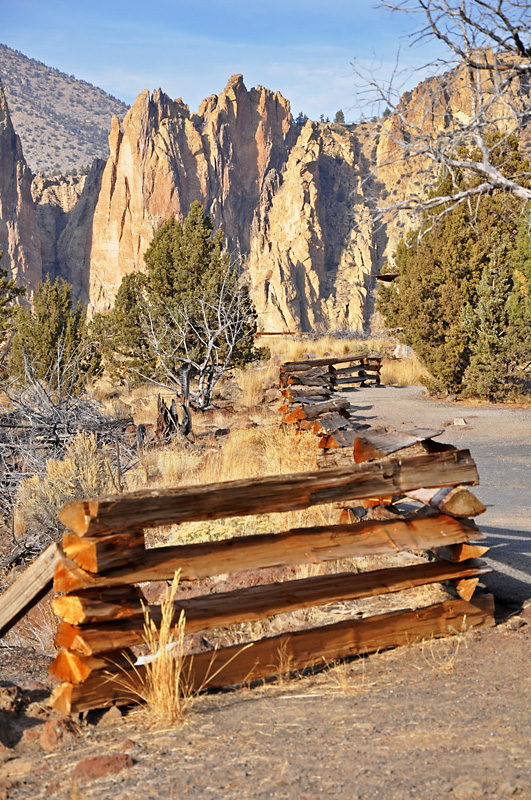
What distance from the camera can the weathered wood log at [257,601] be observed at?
310cm

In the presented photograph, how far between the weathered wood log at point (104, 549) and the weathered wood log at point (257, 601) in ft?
0.97

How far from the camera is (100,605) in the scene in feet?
10.1

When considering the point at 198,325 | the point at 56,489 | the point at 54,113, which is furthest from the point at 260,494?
the point at 54,113

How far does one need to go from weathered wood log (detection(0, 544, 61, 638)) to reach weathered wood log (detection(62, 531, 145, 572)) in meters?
0.11

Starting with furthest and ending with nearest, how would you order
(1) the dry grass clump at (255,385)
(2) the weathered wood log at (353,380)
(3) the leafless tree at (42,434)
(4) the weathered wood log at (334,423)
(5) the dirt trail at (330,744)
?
(2) the weathered wood log at (353,380), (1) the dry grass clump at (255,385), (3) the leafless tree at (42,434), (4) the weathered wood log at (334,423), (5) the dirt trail at (330,744)

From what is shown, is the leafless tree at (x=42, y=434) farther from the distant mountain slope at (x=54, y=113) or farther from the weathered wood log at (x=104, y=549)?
the distant mountain slope at (x=54, y=113)

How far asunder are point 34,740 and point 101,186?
270 ft

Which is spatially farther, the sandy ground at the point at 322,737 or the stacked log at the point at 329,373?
the stacked log at the point at 329,373

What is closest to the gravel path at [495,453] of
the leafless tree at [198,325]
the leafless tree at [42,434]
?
the leafless tree at [198,325]

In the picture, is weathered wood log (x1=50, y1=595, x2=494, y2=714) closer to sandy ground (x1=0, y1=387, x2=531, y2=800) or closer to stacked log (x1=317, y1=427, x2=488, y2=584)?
sandy ground (x1=0, y1=387, x2=531, y2=800)

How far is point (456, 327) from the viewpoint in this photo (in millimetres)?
15570

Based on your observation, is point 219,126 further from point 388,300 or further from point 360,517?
point 360,517

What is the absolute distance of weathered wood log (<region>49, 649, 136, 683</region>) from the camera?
3.03m

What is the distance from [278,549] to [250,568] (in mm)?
182
